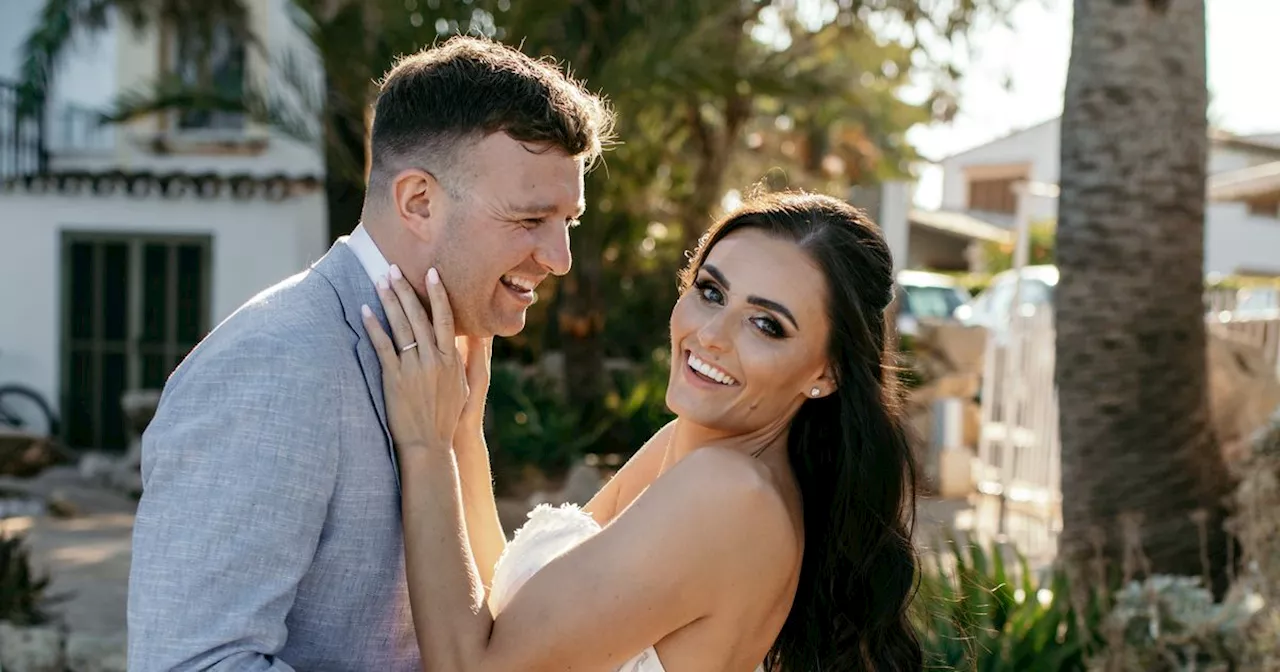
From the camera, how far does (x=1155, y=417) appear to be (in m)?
6.38

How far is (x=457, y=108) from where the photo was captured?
7.89ft

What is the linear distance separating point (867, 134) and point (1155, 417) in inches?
803

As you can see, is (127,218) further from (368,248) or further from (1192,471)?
(368,248)

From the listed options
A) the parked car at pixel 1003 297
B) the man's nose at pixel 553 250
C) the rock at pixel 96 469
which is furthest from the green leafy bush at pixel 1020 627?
the parked car at pixel 1003 297

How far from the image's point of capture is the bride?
243 cm

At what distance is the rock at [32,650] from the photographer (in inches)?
265

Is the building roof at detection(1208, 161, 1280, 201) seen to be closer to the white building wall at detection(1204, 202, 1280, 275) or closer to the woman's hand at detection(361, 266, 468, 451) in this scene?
the woman's hand at detection(361, 266, 468, 451)

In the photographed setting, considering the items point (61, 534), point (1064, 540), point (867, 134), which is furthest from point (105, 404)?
point (867, 134)

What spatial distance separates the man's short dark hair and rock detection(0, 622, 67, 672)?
5.15 m

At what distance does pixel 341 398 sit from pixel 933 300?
2130cm

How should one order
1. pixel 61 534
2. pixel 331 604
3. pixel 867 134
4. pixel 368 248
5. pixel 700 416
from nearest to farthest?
pixel 331 604 < pixel 368 248 < pixel 700 416 < pixel 61 534 < pixel 867 134

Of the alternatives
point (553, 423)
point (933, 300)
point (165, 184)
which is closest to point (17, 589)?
point (553, 423)

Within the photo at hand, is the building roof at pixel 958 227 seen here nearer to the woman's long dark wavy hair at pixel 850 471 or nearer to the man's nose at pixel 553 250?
the woman's long dark wavy hair at pixel 850 471

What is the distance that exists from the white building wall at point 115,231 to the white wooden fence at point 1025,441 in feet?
27.4
